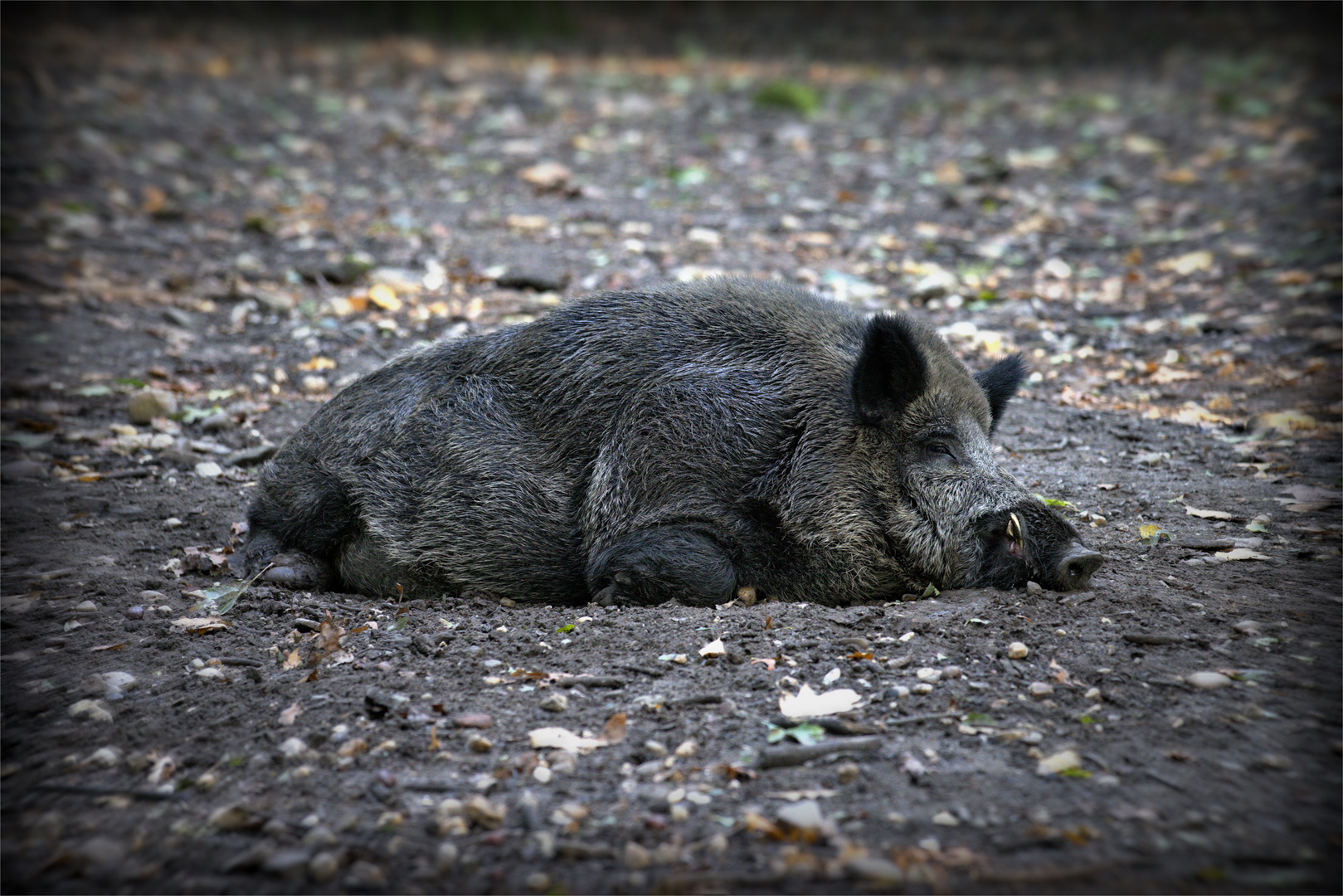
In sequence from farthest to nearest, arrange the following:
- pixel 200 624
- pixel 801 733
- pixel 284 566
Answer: pixel 284 566 < pixel 200 624 < pixel 801 733

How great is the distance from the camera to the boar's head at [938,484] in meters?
4.17

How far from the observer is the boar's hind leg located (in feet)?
13.9

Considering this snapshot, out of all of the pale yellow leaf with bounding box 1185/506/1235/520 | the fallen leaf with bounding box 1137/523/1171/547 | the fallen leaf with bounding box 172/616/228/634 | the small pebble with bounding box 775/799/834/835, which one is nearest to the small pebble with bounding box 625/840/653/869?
the small pebble with bounding box 775/799/834/835

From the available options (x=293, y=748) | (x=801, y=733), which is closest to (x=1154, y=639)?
(x=801, y=733)

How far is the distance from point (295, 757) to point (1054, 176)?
977 cm

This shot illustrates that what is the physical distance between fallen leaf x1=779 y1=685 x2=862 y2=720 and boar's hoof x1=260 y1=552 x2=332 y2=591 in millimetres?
2450

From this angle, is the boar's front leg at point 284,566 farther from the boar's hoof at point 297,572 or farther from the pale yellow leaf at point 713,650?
the pale yellow leaf at point 713,650

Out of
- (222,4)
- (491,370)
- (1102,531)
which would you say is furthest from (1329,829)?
(222,4)

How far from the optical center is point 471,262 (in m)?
8.61

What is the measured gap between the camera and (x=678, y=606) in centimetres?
420

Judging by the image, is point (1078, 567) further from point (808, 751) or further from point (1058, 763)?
point (808, 751)

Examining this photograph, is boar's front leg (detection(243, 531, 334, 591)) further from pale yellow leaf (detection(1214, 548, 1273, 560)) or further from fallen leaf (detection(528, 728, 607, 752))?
pale yellow leaf (detection(1214, 548, 1273, 560))

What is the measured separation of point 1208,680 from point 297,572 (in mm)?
3732

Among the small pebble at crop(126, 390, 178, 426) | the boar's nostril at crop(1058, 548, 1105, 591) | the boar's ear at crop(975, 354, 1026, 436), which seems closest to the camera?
the boar's nostril at crop(1058, 548, 1105, 591)
